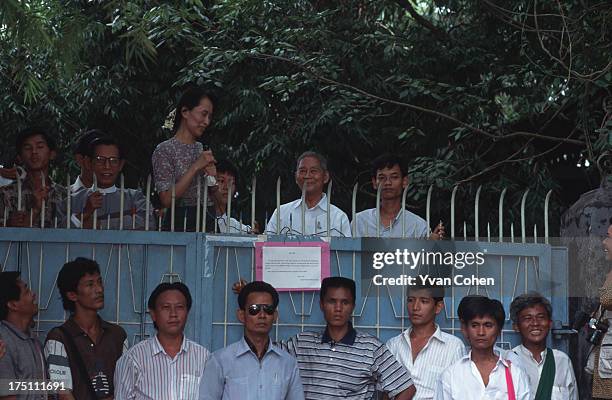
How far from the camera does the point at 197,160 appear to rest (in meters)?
6.38

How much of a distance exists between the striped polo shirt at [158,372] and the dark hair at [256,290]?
34cm

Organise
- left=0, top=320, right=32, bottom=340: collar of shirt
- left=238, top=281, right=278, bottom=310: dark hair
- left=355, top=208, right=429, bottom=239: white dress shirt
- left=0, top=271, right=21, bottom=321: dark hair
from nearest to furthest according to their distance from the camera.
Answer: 1. left=0, top=320, right=32, bottom=340: collar of shirt
2. left=0, top=271, right=21, bottom=321: dark hair
3. left=238, top=281, right=278, bottom=310: dark hair
4. left=355, top=208, right=429, bottom=239: white dress shirt

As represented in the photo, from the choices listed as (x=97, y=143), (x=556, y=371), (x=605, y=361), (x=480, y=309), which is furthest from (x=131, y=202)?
(x=605, y=361)

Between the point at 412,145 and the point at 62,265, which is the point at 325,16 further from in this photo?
the point at 62,265

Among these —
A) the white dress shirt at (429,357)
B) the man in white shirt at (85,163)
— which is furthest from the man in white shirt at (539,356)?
the man in white shirt at (85,163)

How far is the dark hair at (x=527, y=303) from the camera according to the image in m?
6.13

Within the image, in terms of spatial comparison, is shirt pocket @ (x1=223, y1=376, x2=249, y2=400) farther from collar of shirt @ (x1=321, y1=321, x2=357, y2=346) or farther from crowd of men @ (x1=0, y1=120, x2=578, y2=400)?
collar of shirt @ (x1=321, y1=321, x2=357, y2=346)

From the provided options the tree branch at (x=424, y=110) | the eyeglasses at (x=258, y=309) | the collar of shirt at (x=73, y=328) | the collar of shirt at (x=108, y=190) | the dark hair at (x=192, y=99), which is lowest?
the collar of shirt at (x=73, y=328)

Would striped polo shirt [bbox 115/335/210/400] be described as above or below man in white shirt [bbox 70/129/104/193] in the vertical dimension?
below

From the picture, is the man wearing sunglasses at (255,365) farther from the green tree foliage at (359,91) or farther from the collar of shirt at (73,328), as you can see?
the green tree foliage at (359,91)

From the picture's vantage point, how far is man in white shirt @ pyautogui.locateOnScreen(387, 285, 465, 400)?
19.9 ft

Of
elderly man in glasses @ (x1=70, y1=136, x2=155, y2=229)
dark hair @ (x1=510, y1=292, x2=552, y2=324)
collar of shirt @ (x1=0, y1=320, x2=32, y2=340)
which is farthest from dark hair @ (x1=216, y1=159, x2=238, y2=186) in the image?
dark hair @ (x1=510, y1=292, x2=552, y2=324)

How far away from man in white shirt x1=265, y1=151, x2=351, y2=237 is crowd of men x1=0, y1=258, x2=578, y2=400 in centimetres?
53

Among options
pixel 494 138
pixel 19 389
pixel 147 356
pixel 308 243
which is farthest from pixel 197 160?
pixel 494 138
